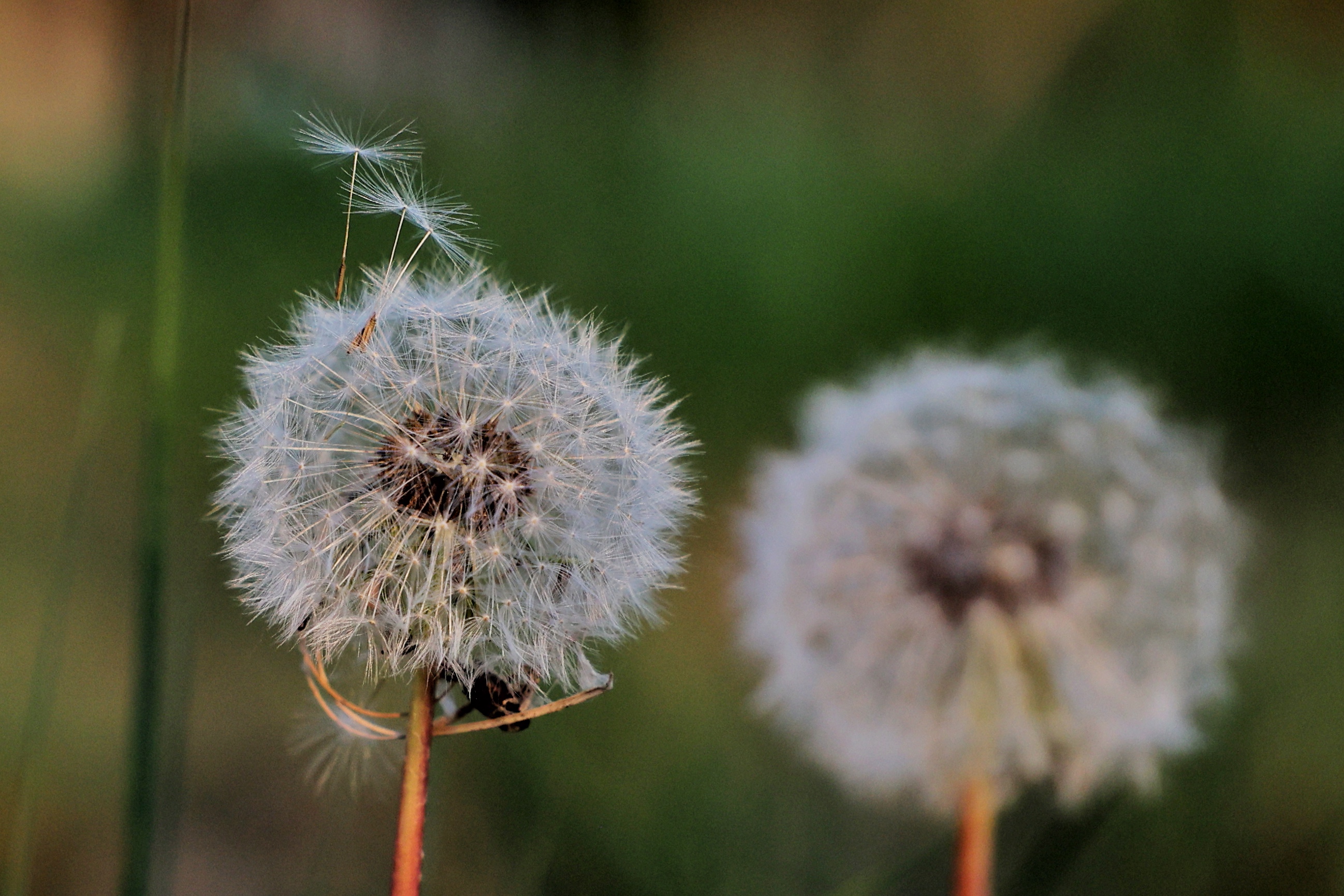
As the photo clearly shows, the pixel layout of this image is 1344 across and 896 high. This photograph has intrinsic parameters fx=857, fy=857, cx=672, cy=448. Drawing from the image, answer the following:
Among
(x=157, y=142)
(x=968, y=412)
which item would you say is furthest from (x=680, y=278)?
(x=157, y=142)

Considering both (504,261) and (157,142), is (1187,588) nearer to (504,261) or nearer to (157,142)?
(504,261)

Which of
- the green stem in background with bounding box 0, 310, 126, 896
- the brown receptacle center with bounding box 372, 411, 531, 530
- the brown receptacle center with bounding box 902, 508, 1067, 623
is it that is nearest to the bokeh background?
the green stem in background with bounding box 0, 310, 126, 896

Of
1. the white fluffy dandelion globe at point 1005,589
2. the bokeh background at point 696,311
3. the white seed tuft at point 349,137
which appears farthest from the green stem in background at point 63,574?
the white fluffy dandelion globe at point 1005,589

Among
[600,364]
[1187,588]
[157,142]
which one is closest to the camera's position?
[600,364]

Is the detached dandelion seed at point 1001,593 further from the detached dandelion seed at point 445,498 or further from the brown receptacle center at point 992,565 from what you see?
the detached dandelion seed at point 445,498

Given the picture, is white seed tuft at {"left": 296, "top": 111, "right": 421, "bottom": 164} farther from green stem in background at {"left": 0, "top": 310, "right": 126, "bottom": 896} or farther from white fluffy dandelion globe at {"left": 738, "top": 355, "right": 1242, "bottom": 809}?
white fluffy dandelion globe at {"left": 738, "top": 355, "right": 1242, "bottom": 809}

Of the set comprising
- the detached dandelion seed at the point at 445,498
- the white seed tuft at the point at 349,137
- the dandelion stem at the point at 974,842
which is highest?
the white seed tuft at the point at 349,137
